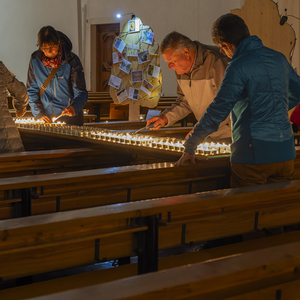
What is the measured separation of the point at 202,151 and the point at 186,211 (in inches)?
27.8

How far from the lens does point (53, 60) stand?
3.31 meters

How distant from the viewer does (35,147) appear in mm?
3725

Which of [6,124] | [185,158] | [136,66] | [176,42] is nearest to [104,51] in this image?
[136,66]

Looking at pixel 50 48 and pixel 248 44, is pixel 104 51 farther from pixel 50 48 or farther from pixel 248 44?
pixel 248 44

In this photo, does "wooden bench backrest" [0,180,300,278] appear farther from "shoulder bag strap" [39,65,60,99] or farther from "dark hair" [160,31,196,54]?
"shoulder bag strap" [39,65,60,99]

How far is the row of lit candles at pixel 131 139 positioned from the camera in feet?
7.47

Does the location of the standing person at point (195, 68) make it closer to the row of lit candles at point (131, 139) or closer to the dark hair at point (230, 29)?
the row of lit candles at point (131, 139)

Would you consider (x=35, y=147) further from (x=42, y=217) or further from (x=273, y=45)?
(x=273, y=45)

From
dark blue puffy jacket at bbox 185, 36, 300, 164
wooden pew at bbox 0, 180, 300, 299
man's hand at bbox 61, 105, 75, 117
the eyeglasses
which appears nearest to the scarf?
the eyeglasses

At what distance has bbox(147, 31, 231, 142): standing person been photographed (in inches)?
97.9

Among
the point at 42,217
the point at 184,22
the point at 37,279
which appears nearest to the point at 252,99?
the point at 42,217

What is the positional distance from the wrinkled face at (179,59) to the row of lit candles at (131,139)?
46 centimetres

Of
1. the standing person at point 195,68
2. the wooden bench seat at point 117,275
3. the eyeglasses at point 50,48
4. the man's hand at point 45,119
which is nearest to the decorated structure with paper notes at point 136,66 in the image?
the man's hand at point 45,119

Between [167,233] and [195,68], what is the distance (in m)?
1.38
